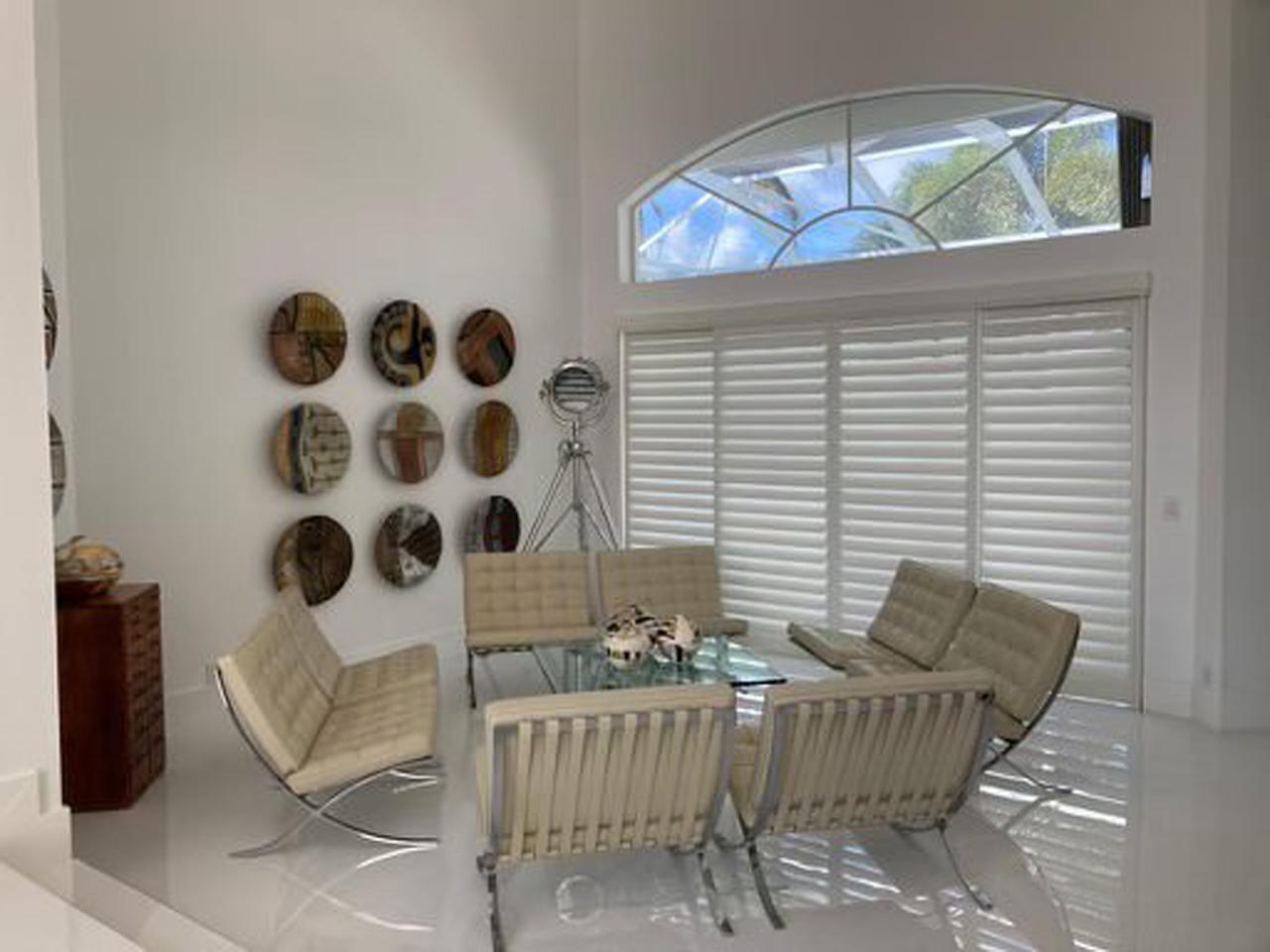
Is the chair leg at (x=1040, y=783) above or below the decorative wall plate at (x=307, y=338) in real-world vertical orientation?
below

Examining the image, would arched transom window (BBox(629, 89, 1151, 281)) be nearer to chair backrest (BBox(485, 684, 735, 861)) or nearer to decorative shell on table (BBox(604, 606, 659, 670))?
decorative shell on table (BBox(604, 606, 659, 670))

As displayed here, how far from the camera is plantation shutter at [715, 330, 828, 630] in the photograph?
23.5 feet

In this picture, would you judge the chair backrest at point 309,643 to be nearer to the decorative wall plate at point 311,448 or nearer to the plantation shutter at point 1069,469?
the decorative wall plate at point 311,448

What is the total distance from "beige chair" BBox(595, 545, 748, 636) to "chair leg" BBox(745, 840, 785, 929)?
274 cm

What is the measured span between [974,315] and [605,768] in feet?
13.6

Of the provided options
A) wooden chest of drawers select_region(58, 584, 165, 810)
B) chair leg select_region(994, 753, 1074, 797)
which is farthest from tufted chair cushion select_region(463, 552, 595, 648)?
chair leg select_region(994, 753, 1074, 797)

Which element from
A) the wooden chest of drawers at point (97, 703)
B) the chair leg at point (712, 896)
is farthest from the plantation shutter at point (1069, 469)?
the wooden chest of drawers at point (97, 703)

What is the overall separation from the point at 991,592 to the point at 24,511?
4062mm

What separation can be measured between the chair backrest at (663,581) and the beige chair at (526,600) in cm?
16

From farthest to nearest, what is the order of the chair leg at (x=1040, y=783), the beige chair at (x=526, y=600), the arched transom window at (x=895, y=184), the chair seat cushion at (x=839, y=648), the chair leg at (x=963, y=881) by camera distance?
1. the beige chair at (x=526, y=600)
2. the arched transom window at (x=895, y=184)
3. the chair seat cushion at (x=839, y=648)
4. the chair leg at (x=1040, y=783)
5. the chair leg at (x=963, y=881)

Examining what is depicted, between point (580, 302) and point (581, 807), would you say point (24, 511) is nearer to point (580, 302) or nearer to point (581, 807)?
point (581, 807)

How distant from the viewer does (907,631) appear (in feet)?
18.8

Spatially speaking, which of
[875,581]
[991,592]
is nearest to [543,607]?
[875,581]

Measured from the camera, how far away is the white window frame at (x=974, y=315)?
5.82 m
